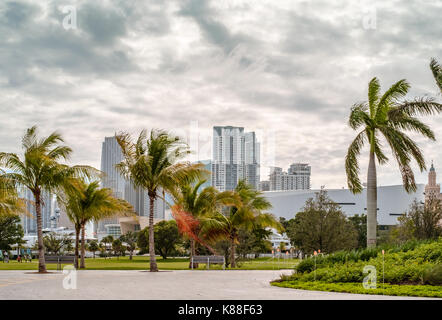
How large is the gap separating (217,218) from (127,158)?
8.06 metres

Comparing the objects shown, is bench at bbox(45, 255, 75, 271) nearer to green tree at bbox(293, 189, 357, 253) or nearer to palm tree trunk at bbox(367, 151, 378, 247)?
green tree at bbox(293, 189, 357, 253)

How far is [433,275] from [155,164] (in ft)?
42.4

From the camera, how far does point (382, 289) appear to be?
37.9 feet

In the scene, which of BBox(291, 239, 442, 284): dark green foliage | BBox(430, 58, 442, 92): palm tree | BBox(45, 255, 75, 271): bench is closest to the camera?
BBox(291, 239, 442, 284): dark green foliage

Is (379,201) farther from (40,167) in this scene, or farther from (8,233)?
(40,167)

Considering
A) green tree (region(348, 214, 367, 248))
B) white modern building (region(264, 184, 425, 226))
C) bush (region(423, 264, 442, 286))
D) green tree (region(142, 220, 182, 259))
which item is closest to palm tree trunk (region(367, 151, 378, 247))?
bush (region(423, 264, 442, 286))

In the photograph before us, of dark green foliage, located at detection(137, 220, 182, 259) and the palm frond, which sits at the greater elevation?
the palm frond

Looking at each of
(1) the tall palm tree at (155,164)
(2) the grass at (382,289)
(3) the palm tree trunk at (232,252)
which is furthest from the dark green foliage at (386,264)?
(3) the palm tree trunk at (232,252)

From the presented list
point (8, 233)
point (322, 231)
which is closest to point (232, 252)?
point (322, 231)

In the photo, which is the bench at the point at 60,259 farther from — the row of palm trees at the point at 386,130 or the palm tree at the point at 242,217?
the row of palm trees at the point at 386,130

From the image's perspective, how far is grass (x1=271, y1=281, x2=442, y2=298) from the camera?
35.2 feet

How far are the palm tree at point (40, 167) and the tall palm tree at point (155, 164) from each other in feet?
6.43

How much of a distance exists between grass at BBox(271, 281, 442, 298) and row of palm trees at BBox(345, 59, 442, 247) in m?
5.91
